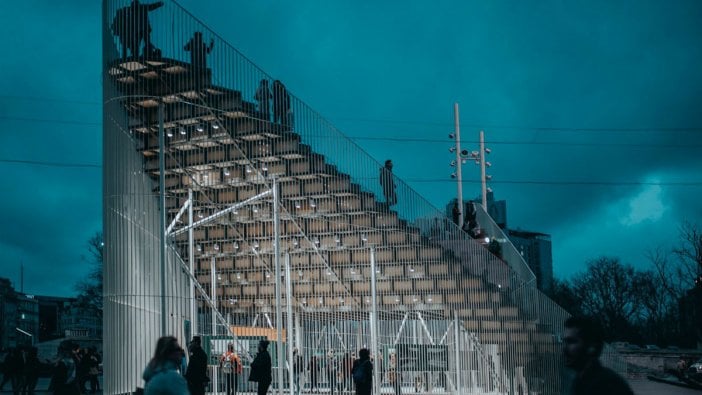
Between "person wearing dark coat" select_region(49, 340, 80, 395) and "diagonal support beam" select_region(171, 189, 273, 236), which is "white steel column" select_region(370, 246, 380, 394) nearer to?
"diagonal support beam" select_region(171, 189, 273, 236)

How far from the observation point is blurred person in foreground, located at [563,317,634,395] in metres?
5.21

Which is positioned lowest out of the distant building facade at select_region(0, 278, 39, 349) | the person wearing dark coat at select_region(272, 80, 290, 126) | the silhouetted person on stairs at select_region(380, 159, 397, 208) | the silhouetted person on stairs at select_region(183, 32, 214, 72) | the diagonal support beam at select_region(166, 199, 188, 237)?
the distant building facade at select_region(0, 278, 39, 349)

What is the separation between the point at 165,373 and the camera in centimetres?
728

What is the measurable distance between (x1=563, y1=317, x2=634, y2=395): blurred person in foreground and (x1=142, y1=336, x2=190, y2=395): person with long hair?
3.11 m

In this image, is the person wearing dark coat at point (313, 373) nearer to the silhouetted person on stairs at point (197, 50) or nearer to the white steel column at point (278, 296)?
the white steel column at point (278, 296)

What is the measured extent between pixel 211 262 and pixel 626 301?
70934 millimetres

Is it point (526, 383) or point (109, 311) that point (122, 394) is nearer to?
point (109, 311)

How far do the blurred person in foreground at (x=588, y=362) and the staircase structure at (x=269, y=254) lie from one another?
16.4 m

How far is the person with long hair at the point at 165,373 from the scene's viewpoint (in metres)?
7.18

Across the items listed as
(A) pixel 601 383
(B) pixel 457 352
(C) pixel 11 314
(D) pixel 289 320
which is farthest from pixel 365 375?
(C) pixel 11 314

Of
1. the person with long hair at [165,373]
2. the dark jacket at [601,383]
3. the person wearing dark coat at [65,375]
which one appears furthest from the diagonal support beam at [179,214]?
the dark jacket at [601,383]

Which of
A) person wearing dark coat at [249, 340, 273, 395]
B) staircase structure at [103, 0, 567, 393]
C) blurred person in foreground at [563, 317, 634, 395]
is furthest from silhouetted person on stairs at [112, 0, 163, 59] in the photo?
blurred person in foreground at [563, 317, 634, 395]

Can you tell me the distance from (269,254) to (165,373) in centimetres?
1659

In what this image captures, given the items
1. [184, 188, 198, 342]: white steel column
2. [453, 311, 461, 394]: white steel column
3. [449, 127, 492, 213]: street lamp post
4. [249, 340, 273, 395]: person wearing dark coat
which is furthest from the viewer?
[449, 127, 492, 213]: street lamp post
